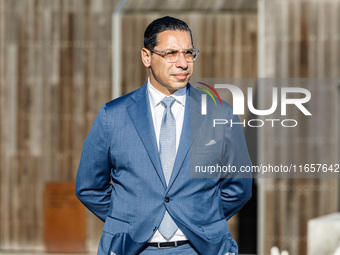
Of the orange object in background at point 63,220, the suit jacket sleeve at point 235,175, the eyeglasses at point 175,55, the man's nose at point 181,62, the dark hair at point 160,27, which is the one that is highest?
the dark hair at point 160,27

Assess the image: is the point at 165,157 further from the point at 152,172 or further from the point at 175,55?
the point at 175,55

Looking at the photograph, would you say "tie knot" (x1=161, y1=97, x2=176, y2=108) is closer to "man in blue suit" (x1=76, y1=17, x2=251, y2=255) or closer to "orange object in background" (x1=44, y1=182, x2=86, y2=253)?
"man in blue suit" (x1=76, y1=17, x2=251, y2=255)

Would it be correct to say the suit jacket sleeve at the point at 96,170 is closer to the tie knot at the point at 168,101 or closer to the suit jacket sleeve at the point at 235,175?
the tie knot at the point at 168,101

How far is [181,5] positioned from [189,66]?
259 inches

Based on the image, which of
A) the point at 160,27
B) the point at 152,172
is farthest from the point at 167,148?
the point at 160,27

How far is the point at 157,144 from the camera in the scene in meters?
3.45

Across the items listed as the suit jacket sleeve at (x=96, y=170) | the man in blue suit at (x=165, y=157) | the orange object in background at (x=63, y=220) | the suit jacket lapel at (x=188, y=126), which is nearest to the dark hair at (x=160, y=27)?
the man in blue suit at (x=165, y=157)

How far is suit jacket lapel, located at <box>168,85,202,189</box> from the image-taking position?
3.39m

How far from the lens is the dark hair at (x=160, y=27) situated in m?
3.38

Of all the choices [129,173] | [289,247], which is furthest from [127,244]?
[289,247]

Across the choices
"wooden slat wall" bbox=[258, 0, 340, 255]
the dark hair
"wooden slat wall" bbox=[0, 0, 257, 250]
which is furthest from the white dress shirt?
"wooden slat wall" bbox=[0, 0, 257, 250]

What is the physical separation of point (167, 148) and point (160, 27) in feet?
2.16

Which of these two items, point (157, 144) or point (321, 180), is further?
point (321, 180)

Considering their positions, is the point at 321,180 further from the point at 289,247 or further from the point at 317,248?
the point at 317,248
